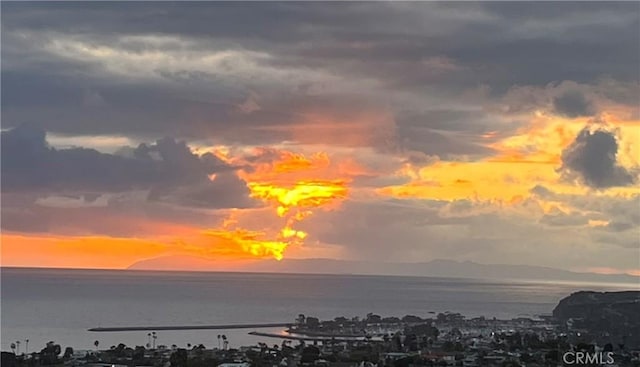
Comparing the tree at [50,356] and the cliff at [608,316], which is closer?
the tree at [50,356]

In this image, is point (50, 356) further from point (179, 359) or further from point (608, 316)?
point (608, 316)

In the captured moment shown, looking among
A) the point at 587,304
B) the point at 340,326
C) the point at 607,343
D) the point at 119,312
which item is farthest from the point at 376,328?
the point at 119,312

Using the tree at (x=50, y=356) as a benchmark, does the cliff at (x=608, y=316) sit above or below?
above

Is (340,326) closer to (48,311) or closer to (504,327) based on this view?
(504,327)

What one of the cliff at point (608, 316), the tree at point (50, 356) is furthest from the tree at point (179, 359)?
the cliff at point (608, 316)

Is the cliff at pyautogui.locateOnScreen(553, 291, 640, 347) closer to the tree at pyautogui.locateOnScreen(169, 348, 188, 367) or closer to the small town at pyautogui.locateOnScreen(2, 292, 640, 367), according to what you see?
the small town at pyautogui.locateOnScreen(2, 292, 640, 367)

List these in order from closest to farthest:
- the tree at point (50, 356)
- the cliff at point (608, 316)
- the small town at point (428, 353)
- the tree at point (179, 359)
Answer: the tree at point (179, 359), the small town at point (428, 353), the tree at point (50, 356), the cliff at point (608, 316)

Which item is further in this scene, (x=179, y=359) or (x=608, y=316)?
(x=608, y=316)

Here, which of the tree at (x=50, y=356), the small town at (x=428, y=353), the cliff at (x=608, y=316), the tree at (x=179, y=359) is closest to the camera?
the tree at (x=179, y=359)

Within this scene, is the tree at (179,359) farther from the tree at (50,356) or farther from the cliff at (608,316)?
the cliff at (608,316)

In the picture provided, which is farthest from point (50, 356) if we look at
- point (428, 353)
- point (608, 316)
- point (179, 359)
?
point (608, 316)

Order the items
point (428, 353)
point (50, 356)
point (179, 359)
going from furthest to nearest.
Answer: point (428, 353) < point (50, 356) < point (179, 359)
